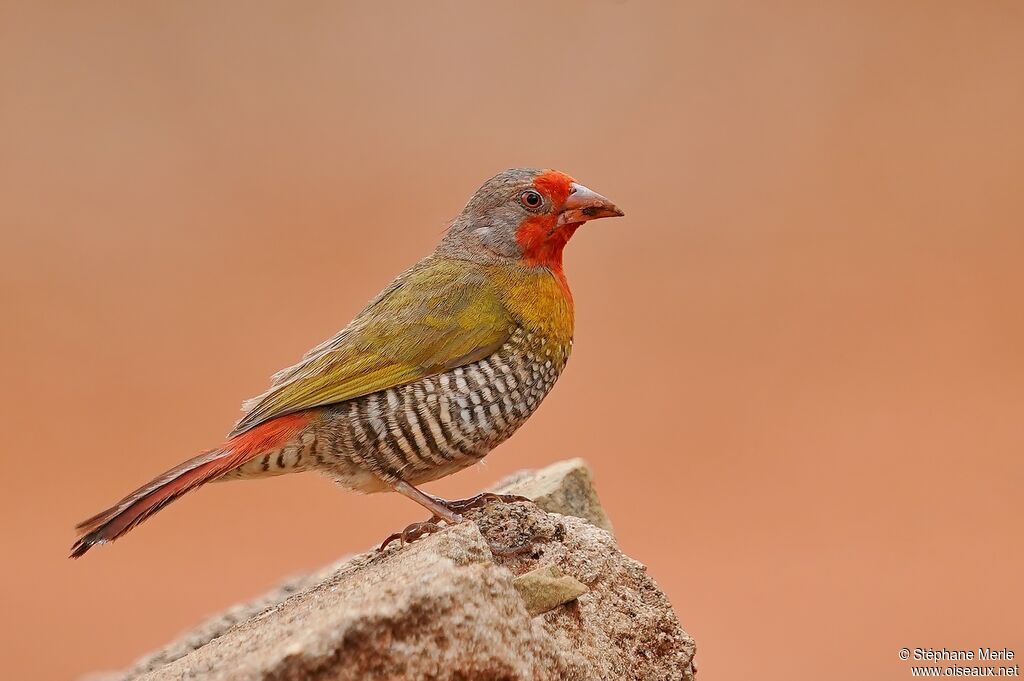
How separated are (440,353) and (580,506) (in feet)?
3.53

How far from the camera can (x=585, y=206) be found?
4.22m

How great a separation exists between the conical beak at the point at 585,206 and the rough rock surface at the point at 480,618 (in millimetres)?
1183

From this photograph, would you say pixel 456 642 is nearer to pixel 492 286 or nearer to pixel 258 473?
pixel 258 473

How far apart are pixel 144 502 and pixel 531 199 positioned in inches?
74.4

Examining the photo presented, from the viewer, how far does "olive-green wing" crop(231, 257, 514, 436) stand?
379 centimetres

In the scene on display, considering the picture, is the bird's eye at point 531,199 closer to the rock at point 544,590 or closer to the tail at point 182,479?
the tail at point 182,479

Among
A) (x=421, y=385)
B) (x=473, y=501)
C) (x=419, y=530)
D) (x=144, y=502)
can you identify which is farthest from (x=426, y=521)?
(x=144, y=502)

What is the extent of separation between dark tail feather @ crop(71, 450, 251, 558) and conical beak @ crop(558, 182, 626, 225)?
5.56 feet

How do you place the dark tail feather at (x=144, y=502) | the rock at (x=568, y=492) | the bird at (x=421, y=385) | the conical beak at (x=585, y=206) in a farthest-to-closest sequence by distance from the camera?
1. the rock at (x=568, y=492)
2. the conical beak at (x=585, y=206)
3. the bird at (x=421, y=385)
4. the dark tail feather at (x=144, y=502)

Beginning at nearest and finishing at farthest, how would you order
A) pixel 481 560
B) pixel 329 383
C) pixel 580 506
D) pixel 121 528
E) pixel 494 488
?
1. pixel 481 560
2. pixel 121 528
3. pixel 329 383
4. pixel 580 506
5. pixel 494 488

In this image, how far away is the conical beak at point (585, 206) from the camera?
13.8ft

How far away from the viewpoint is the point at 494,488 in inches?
201

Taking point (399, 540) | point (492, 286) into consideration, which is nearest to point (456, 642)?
point (399, 540)

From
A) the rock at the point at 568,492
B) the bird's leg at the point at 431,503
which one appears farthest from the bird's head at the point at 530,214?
the bird's leg at the point at 431,503
